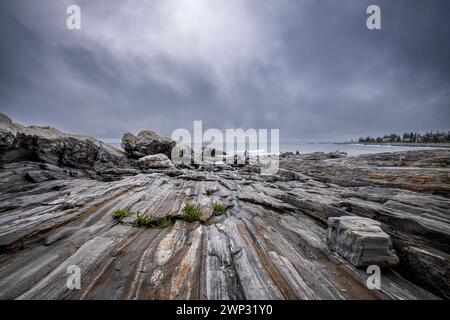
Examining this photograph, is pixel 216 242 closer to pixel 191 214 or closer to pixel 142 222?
pixel 191 214

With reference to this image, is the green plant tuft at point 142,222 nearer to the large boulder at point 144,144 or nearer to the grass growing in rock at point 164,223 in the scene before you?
the grass growing in rock at point 164,223

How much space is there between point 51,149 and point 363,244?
26441 mm

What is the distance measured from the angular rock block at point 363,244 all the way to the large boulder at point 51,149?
23.6 metres

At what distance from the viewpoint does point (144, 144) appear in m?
31.4

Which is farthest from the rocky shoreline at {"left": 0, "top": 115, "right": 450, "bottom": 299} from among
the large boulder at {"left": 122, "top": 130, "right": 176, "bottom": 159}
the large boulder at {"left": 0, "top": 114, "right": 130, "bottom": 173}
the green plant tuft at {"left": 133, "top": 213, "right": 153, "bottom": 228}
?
the large boulder at {"left": 122, "top": 130, "right": 176, "bottom": 159}

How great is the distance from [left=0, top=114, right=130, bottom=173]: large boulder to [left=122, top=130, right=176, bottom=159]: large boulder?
15.8 ft

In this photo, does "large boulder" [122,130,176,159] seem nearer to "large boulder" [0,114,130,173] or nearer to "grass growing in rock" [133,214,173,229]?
"large boulder" [0,114,130,173]

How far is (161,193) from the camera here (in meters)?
12.3

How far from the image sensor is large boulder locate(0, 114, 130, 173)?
46.1 ft

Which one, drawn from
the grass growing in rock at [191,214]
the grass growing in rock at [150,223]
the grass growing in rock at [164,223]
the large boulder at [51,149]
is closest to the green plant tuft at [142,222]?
the grass growing in rock at [150,223]

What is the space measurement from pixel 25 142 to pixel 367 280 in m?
26.2

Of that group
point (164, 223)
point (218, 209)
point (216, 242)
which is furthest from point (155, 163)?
point (216, 242)

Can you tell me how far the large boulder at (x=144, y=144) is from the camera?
30422 mm
